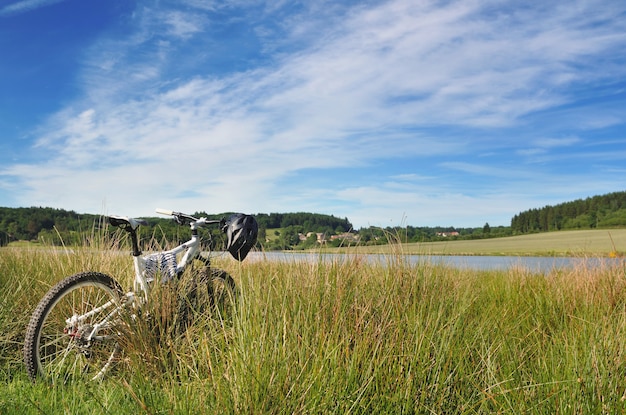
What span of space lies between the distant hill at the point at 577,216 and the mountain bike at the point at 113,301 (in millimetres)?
66336

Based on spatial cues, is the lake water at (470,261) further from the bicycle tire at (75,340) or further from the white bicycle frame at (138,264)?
the bicycle tire at (75,340)

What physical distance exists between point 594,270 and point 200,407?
623cm

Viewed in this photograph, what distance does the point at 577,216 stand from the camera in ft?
222

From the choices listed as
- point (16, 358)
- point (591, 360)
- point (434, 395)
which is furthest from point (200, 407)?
point (16, 358)

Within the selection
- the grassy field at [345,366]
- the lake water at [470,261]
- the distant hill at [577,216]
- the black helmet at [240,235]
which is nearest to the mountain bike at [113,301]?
the black helmet at [240,235]

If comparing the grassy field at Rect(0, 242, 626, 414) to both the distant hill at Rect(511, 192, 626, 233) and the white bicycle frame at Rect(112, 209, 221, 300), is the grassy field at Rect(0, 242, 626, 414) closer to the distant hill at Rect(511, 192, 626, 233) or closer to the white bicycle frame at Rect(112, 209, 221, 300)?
the white bicycle frame at Rect(112, 209, 221, 300)

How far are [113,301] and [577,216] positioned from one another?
76184 mm

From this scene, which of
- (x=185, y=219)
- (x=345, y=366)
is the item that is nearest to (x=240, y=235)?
(x=185, y=219)

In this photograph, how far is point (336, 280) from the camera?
3357mm

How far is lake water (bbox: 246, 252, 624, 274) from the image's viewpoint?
3.86 meters

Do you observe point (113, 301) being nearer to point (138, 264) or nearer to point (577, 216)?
point (138, 264)

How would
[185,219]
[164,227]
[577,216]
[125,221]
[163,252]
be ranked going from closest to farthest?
[125,221] → [163,252] → [185,219] → [164,227] → [577,216]

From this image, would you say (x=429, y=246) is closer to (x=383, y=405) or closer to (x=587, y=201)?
(x=383, y=405)

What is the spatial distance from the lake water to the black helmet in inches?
4.2
